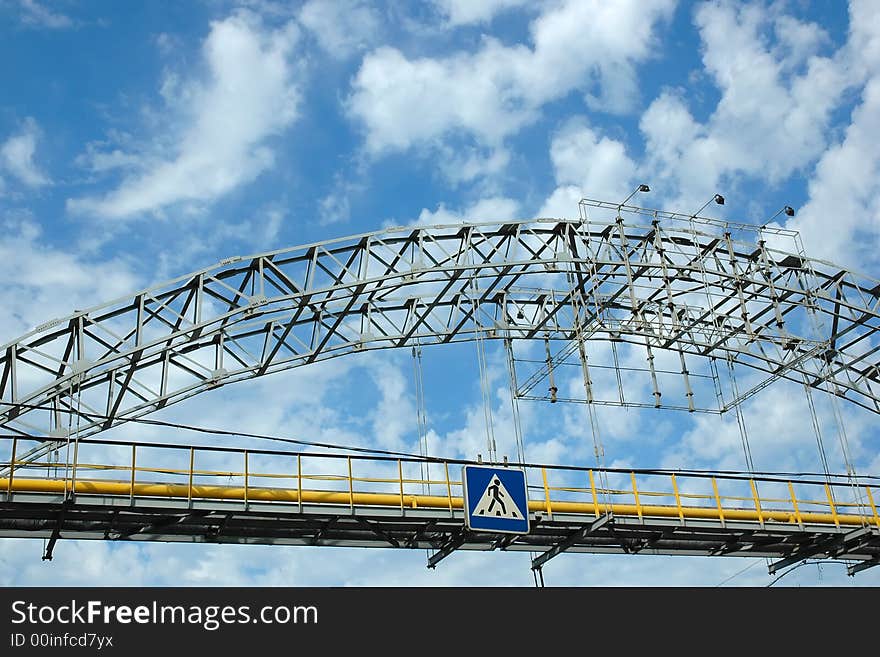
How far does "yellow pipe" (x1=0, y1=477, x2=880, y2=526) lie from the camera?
2102 cm

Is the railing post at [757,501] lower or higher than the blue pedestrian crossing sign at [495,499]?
higher

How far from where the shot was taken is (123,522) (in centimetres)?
2173

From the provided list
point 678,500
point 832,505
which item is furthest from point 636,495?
point 832,505

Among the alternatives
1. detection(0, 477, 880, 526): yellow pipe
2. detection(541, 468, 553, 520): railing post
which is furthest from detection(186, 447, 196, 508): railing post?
detection(541, 468, 553, 520): railing post

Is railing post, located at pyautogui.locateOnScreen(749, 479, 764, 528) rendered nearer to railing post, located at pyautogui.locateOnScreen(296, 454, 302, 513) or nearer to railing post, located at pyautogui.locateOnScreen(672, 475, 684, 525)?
railing post, located at pyautogui.locateOnScreen(672, 475, 684, 525)

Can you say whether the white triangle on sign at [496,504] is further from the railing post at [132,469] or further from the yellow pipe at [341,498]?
the railing post at [132,469]

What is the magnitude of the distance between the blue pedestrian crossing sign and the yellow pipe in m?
2.10

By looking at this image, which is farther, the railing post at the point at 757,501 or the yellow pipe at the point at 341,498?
the railing post at the point at 757,501

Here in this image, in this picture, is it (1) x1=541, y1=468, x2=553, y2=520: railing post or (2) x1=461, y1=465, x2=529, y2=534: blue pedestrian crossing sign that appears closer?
(2) x1=461, y1=465, x2=529, y2=534: blue pedestrian crossing sign

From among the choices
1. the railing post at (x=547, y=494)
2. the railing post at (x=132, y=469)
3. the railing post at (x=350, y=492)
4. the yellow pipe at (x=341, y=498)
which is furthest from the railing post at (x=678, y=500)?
the railing post at (x=132, y=469)

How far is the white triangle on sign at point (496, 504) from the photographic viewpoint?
71.3ft

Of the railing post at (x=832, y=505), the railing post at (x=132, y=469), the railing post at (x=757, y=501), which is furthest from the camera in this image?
the railing post at (x=832, y=505)
